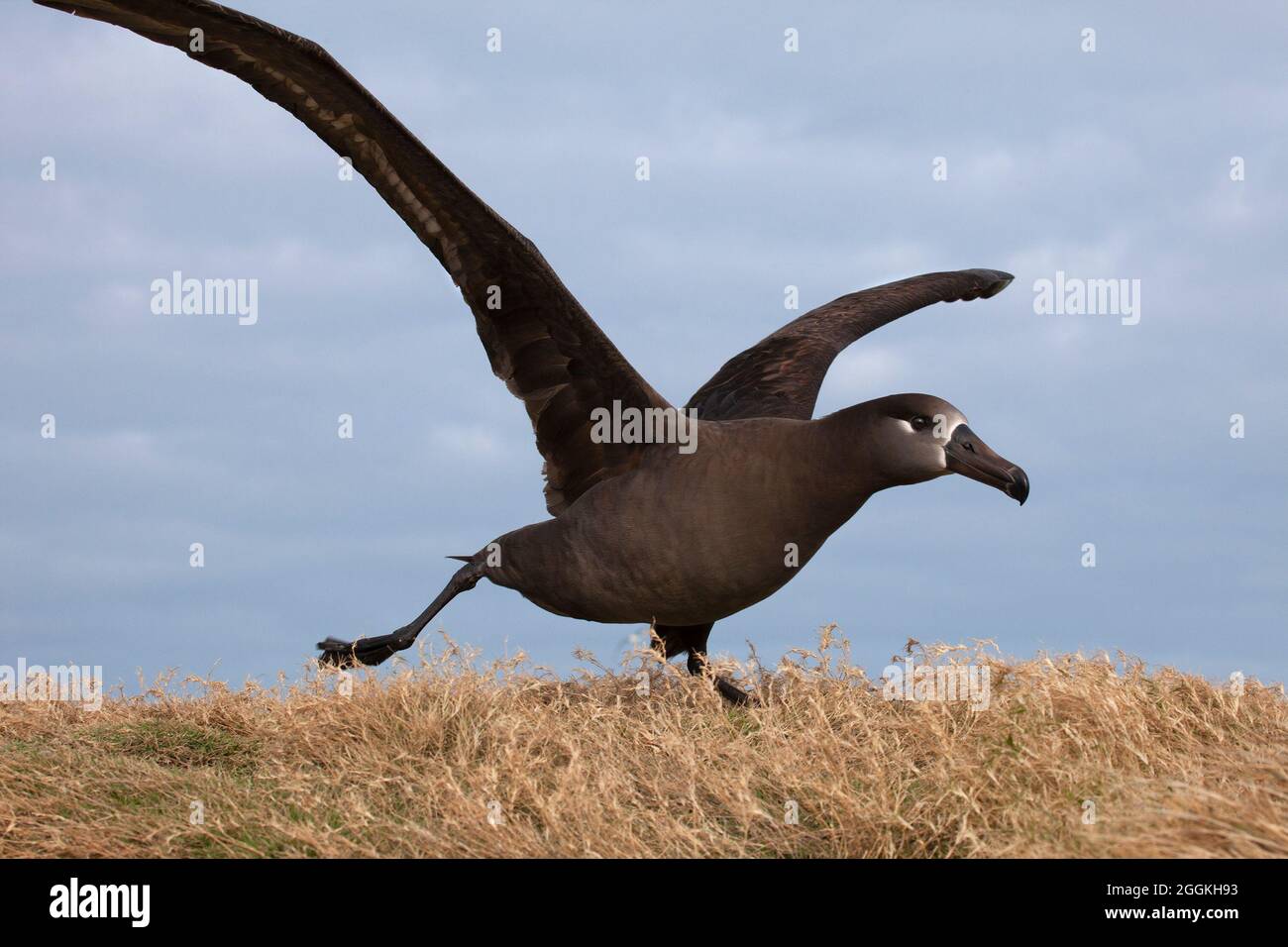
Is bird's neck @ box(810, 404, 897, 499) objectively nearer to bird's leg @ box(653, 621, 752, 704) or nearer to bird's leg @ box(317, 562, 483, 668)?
bird's leg @ box(653, 621, 752, 704)

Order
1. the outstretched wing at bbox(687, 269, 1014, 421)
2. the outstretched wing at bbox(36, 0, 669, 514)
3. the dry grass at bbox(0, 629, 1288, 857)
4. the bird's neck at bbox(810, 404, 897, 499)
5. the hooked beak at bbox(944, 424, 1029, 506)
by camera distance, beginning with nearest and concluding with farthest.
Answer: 1. the dry grass at bbox(0, 629, 1288, 857)
2. the outstretched wing at bbox(36, 0, 669, 514)
3. the hooked beak at bbox(944, 424, 1029, 506)
4. the bird's neck at bbox(810, 404, 897, 499)
5. the outstretched wing at bbox(687, 269, 1014, 421)

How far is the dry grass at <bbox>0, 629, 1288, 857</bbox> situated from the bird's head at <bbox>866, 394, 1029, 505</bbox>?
1.11 m

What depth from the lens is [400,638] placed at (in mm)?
7668

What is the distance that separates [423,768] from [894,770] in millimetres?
2265

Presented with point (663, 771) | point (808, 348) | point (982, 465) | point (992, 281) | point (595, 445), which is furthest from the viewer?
point (992, 281)

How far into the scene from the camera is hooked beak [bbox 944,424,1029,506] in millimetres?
6578

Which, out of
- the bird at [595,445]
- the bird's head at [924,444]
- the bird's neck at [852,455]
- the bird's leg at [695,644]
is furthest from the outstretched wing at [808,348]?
the bird's head at [924,444]

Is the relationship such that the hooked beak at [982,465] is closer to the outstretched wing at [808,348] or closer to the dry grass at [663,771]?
the dry grass at [663,771]

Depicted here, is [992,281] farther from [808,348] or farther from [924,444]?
[924,444]

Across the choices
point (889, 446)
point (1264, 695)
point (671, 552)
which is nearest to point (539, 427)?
point (671, 552)

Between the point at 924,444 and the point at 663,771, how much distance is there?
95.0 inches

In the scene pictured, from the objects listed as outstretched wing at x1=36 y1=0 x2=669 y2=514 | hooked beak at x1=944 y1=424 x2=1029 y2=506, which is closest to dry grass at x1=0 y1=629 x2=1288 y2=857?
hooked beak at x1=944 y1=424 x2=1029 y2=506

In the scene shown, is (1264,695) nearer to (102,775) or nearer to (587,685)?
(587,685)

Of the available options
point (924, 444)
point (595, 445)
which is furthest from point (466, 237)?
point (924, 444)
